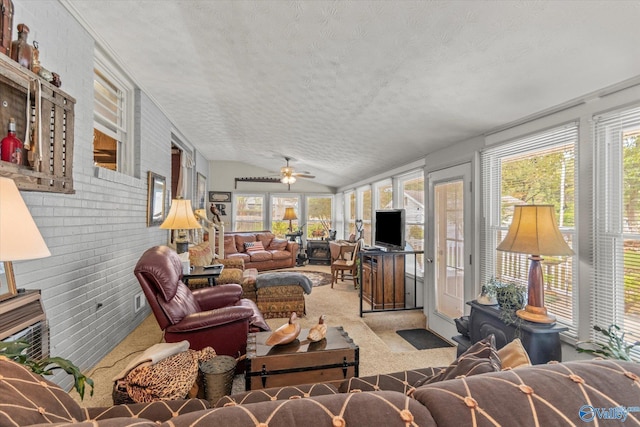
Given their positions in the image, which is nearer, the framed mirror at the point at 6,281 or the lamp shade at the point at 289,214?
the framed mirror at the point at 6,281

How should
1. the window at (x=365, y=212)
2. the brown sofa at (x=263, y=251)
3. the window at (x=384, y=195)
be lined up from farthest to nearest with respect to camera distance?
the brown sofa at (x=263, y=251), the window at (x=365, y=212), the window at (x=384, y=195)

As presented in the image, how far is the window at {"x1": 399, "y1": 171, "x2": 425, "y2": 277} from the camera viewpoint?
4453 millimetres

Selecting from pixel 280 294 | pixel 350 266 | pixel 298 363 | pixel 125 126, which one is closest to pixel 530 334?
pixel 298 363

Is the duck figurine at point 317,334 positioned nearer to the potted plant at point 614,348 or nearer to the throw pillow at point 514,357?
the throw pillow at point 514,357

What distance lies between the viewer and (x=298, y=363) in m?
1.97

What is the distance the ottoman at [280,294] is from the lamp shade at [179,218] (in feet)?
4.00

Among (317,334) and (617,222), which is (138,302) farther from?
(617,222)

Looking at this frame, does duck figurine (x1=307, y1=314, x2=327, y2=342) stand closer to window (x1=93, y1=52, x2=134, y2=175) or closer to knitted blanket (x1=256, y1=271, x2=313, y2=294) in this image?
knitted blanket (x1=256, y1=271, x2=313, y2=294)

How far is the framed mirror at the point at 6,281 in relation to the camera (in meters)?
1.50

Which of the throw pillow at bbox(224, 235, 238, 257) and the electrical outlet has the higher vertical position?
the throw pillow at bbox(224, 235, 238, 257)

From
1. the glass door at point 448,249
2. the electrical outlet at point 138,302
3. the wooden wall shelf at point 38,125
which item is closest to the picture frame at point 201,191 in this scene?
the electrical outlet at point 138,302

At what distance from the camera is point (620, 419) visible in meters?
0.66

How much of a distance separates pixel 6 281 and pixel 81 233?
842 mm

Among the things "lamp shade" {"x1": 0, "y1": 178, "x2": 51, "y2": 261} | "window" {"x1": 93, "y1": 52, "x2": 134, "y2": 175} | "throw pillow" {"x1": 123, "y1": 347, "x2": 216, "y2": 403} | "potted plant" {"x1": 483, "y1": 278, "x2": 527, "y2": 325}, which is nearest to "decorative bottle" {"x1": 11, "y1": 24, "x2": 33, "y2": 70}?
"lamp shade" {"x1": 0, "y1": 178, "x2": 51, "y2": 261}
